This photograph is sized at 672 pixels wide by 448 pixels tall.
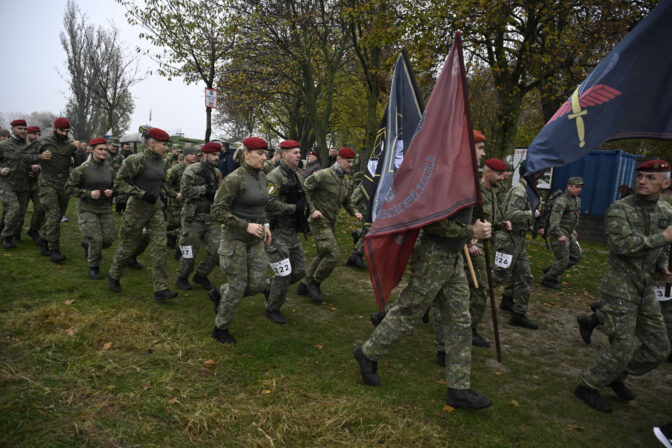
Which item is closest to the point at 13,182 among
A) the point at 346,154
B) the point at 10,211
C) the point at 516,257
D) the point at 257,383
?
the point at 10,211

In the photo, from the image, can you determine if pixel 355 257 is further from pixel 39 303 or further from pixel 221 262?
pixel 39 303

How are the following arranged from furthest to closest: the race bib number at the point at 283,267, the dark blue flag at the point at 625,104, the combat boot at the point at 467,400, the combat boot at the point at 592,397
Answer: the race bib number at the point at 283,267 < the combat boot at the point at 592,397 < the dark blue flag at the point at 625,104 < the combat boot at the point at 467,400

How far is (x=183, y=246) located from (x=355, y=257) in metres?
3.77

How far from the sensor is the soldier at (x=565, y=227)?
7980 mm

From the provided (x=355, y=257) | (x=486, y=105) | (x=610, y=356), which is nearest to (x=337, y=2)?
(x=355, y=257)

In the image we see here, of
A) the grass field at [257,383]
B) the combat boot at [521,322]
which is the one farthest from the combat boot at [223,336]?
Answer: the combat boot at [521,322]

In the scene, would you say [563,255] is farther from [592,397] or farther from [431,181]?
[431,181]

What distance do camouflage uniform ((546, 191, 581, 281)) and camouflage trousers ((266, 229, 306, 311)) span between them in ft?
16.1

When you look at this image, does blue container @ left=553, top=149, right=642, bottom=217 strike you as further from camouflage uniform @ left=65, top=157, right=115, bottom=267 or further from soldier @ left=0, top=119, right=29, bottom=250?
soldier @ left=0, top=119, right=29, bottom=250

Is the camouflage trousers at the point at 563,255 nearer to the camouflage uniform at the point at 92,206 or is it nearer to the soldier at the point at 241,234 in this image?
the soldier at the point at 241,234

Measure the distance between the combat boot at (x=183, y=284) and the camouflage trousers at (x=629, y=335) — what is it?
547cm

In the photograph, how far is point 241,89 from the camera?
20.5 metres

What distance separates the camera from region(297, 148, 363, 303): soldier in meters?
6.41

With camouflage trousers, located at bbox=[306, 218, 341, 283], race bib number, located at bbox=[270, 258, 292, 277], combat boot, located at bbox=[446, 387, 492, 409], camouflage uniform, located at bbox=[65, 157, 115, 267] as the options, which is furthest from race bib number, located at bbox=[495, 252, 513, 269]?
camouflage uniform, located at bbox=[65, 157, 115, 267]
